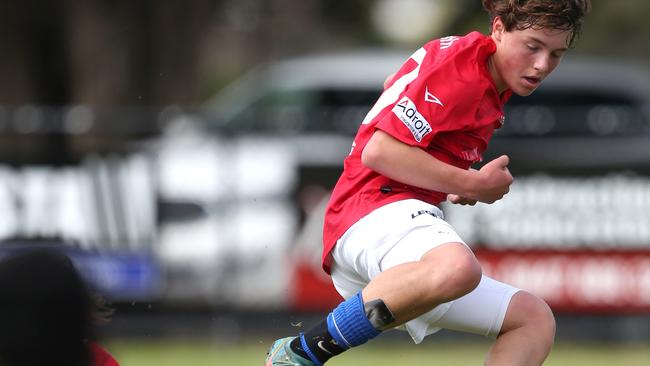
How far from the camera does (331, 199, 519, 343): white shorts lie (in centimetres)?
468

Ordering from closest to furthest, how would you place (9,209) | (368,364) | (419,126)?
1. (419,126)
2. (368,364)
3. (9,209)

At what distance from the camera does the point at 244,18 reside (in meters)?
26.6

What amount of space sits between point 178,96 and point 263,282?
870 cm

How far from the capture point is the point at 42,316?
2738 millimetres

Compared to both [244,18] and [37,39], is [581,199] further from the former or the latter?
[244,18]

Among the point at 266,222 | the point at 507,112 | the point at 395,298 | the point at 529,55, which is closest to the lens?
the point at 395,298

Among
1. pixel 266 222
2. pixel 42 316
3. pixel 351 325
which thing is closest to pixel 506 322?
pixel 351 325

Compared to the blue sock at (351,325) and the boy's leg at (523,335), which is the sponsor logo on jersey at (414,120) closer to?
the blue sock at (351,325)

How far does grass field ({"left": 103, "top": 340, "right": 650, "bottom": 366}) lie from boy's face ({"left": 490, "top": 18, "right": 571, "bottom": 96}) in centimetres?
526

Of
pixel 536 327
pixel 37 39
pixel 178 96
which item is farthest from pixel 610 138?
pixel 37 39

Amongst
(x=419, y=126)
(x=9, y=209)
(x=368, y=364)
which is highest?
(x=419, y=126)

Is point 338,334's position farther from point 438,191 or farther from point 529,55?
point 529,55

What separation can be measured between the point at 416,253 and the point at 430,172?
0.28m

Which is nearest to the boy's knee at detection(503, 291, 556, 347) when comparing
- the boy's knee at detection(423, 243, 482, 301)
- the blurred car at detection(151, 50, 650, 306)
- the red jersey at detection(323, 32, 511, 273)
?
the boy's knee at detection(423, 243, 482, 301)
